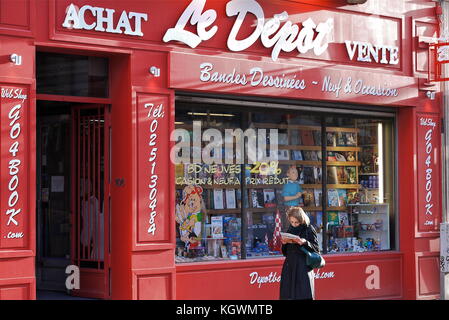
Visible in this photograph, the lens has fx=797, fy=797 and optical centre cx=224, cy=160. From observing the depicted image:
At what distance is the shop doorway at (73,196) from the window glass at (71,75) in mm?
403

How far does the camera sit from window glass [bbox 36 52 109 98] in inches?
428

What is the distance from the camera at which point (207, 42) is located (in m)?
11.7

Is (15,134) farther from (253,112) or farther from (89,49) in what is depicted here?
(253,112)

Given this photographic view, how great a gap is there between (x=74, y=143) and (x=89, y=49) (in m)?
2.02

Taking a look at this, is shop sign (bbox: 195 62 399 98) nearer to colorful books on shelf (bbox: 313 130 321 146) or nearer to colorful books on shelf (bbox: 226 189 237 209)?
colorful books on shelf (bbox: 313 130 321 146)

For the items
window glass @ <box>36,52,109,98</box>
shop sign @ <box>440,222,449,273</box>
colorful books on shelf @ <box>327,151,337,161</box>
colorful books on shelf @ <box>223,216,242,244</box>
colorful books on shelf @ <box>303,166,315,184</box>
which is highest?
window glass @ <box>36,52,109,98</box>

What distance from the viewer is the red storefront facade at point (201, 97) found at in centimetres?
995

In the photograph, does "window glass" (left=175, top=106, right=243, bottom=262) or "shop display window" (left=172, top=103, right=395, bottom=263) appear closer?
"window glass" (left=175, top=106, right=243, bottom=262)

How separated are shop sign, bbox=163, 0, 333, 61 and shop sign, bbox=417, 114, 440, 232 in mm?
2704

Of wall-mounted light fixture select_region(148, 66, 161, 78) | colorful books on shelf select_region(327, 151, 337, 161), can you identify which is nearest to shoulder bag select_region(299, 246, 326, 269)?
wall-mounted light fixture select_region(148, 66, 161, 78)

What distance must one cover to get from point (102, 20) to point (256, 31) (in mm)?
2618

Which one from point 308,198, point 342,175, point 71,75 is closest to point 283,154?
point 308,198

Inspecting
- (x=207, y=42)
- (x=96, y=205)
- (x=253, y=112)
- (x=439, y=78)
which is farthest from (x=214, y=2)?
(x=439, y=78)

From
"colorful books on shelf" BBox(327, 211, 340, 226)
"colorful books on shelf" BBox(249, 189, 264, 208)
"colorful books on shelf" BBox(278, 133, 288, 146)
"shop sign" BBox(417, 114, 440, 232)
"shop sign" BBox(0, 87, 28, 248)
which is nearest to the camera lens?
"shop sign" BBox(0, 87, 28, 248)
